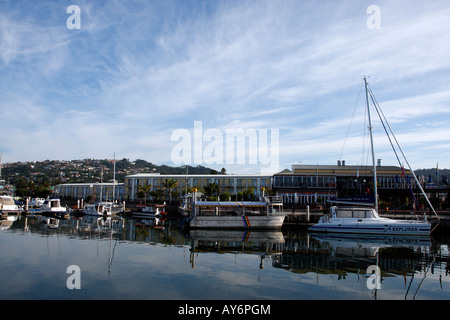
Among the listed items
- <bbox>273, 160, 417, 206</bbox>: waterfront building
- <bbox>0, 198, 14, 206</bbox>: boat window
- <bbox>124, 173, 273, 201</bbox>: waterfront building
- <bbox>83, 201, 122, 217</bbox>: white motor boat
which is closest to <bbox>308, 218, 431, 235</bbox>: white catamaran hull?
<bbox>273, 160, 417, 206</bbox>: waterfront building

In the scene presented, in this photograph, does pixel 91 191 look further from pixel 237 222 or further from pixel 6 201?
pixel 237 222

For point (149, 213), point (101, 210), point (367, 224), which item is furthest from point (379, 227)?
point (101, 210)

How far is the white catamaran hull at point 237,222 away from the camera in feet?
149

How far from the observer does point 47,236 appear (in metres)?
35.2

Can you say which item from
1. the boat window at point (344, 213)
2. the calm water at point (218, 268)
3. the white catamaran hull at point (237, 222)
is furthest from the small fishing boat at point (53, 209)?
the boat window at point (344, 213)

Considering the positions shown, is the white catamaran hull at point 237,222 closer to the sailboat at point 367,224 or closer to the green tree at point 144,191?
the sailboat at point 367,224

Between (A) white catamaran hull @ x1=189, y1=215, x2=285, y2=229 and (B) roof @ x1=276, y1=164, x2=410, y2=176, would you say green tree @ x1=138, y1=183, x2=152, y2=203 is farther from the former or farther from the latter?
(A) white catamaran hull @ x1=189, y1=215, x2=285, y2=229

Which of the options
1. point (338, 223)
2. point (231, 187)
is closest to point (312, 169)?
point (231, 187)

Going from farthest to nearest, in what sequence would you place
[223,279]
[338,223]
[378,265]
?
[338,223] → [378,265] → [223,279]

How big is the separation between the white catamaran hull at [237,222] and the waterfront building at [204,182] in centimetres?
4207

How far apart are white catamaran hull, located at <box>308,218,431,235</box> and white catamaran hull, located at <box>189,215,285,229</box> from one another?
6.93m

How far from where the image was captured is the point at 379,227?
40.3m
